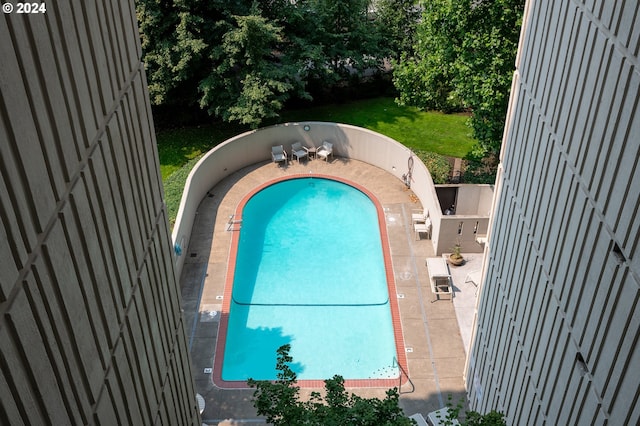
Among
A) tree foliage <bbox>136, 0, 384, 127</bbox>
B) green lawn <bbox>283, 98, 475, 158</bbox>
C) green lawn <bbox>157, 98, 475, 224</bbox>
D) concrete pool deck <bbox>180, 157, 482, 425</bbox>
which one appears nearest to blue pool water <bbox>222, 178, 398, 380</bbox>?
concrete pool deck <bbox>180, 157, 482, 425</bbox>

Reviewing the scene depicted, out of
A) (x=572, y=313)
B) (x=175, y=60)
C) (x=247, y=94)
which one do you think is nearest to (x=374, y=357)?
(x=572, y=313)

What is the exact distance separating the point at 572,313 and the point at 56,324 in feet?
23.0

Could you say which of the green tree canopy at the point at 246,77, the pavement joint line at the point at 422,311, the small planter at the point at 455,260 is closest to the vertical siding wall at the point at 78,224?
the pavement joint line at the point at 422,311

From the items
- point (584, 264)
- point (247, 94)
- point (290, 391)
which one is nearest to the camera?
point (584, 264)

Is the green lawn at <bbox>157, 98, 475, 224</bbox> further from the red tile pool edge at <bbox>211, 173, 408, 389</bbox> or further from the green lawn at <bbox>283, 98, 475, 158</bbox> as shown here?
the red tile pool edge at <bbox>211, 173, 408, 389</bbox>

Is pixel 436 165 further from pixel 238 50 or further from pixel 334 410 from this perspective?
pixel 334 410

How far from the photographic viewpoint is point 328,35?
2631 cm

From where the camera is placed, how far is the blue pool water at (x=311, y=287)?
1797 centimetres

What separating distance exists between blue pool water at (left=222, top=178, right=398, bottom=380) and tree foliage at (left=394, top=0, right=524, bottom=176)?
5385 millimetres

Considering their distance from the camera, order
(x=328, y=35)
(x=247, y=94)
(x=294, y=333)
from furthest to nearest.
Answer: (x=328, y=35) → (x=247, y=94) → (x=294, y=333)

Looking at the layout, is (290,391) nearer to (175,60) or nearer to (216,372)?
(216,372)

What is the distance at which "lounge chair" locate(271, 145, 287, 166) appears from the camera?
988 inches

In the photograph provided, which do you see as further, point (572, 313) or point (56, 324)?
point (572, 313)

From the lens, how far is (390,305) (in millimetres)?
19219
